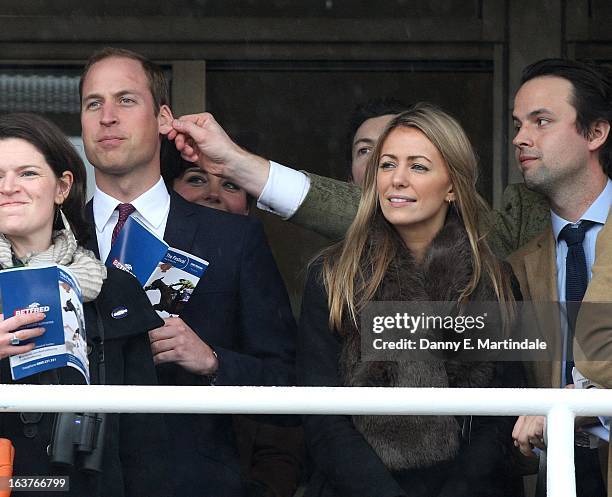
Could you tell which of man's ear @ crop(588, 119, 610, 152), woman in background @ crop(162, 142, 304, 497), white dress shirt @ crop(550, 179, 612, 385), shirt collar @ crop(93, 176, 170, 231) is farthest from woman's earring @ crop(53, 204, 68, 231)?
man's ear @ crop(588, 119, 610, 152)

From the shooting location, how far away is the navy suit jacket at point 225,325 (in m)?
3.56

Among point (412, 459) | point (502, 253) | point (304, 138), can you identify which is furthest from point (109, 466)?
point (304, 138)

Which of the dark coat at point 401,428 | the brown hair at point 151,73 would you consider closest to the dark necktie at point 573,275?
the dark coat at point 401,428

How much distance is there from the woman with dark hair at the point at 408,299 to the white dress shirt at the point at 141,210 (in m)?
0.47

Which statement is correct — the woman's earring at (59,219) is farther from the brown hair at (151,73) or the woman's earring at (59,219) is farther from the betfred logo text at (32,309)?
the brown hair at (151,73)

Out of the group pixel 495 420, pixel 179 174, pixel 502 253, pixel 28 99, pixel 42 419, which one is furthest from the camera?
pixel 28 99

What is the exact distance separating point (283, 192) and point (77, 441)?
3.20 feet

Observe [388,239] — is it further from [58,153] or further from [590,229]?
[58,153]

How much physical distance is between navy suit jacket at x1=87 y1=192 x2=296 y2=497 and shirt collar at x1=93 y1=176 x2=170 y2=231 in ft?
0.07

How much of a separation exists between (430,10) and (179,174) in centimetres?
141

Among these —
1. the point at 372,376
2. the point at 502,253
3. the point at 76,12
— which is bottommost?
the point at 372,376

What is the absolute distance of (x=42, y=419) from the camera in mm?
3285

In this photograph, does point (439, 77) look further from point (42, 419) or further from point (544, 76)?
point (42, 419)

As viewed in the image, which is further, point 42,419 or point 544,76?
point 544,76
